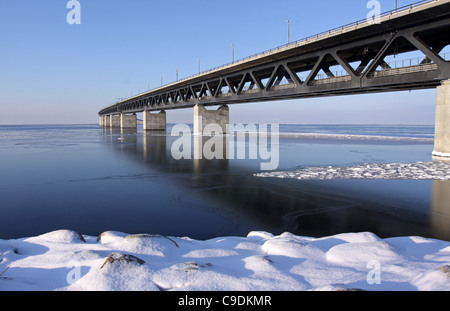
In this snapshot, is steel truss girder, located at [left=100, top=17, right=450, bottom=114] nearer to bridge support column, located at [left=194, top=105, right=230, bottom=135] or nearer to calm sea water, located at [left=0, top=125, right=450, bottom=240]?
calm sea water, located at [left=0, top=125, right=450, bottom=240]

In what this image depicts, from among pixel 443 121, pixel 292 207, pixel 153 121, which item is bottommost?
pixel 292 207

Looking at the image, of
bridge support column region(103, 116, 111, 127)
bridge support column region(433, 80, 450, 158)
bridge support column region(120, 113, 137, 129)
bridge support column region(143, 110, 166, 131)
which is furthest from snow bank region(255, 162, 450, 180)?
bridge support column region(103, 116, 111, 127)

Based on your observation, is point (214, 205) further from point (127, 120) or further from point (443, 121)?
Result: point (127, 120)

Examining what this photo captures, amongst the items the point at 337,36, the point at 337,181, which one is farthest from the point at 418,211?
the point at 337,36

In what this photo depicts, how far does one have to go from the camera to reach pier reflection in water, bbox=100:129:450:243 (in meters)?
6.64

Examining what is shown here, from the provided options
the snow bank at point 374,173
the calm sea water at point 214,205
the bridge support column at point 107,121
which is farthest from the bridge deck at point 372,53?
the bridge support column at point 107,121

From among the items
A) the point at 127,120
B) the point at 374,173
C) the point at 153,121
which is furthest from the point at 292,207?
the point at 127,120

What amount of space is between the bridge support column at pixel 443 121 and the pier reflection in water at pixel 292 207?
36.1 ft

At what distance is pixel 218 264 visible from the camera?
4.08 m

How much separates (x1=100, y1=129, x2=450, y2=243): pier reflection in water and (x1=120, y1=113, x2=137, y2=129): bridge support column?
108706 millimetres

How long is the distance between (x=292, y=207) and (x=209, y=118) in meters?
56.2

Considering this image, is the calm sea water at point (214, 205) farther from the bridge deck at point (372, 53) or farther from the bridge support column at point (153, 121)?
the bridge support column at point (153, 121)
